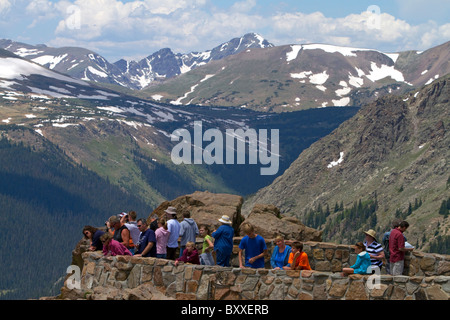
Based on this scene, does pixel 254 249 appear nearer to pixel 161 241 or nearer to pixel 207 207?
pixel 161 241

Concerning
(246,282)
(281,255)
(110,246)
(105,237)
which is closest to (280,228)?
(281,255)

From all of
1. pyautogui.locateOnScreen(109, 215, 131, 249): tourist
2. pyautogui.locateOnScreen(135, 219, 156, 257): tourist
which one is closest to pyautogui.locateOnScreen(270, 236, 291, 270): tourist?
pyautogui.locateOnScreen(135, 219, 156, 257): tourist

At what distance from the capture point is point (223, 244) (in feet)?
82.3

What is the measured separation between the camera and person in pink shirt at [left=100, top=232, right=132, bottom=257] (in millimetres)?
24219

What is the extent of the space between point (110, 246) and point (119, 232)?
141 cm

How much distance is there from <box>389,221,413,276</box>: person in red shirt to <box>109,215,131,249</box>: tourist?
1017 centimetres

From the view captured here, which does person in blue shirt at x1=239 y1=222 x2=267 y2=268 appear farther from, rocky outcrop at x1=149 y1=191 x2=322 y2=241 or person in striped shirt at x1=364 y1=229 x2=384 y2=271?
rocky outcrop at x1=149 y1=191 x2=322 y2=241

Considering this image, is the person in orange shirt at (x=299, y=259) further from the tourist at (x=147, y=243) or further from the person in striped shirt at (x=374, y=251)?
the tourist at (x=147, y=243)

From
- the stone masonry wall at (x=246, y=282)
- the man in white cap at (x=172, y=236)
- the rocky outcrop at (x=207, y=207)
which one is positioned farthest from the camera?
the rocky outcrop at (x=207, y=207)

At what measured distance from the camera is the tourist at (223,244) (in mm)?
25016

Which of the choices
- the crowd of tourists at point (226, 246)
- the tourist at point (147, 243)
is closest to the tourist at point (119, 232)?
the crowd of tourists at point (226, 246)

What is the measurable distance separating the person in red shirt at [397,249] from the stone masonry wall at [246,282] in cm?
375
